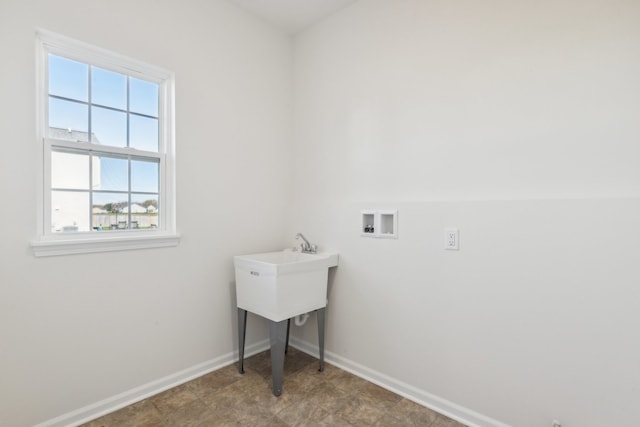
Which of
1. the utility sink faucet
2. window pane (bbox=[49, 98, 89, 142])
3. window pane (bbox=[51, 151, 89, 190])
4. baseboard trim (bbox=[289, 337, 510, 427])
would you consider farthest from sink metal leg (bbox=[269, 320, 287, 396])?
window pane (bbox=[49, 98, 89, 142])

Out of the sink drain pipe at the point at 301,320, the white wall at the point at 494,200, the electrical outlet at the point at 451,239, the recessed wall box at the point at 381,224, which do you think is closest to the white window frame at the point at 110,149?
the sink drain pipe at the point at 301,320

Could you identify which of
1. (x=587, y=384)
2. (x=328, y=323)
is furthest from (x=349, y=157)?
(x=587, y=384)

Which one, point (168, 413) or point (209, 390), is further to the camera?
point (209, 390)

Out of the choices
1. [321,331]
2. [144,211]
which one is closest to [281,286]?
[321,331]

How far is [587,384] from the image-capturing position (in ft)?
5.00

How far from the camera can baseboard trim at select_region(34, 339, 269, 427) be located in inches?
71.6

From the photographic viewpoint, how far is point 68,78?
6.17 ft

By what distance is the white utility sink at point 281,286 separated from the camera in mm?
2094

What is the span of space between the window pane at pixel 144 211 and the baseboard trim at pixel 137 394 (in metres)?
1.04

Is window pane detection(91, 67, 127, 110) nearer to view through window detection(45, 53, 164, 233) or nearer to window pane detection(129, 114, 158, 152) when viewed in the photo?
view through window detection(45, 53, 164, 233)

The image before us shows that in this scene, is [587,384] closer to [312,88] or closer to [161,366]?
[161,366]

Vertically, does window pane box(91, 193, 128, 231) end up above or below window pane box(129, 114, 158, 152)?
below

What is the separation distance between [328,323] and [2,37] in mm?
2609

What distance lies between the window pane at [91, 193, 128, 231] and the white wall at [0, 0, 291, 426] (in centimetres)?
20
